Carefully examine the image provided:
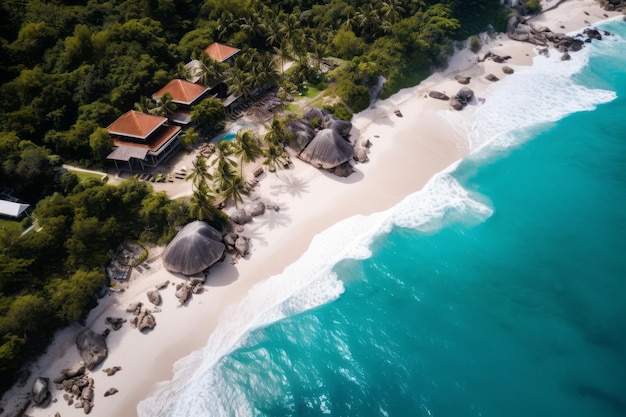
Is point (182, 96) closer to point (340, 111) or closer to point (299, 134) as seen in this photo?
point (299, 134)

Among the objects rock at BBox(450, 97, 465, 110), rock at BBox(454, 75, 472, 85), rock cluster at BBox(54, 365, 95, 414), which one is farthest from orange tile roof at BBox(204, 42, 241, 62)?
rock cluster at BBox(54, 365, 95, 414)

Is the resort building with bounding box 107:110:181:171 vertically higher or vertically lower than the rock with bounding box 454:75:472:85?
higher

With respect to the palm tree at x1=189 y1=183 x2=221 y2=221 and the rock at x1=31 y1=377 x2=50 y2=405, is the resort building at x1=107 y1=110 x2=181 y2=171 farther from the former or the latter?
the rock at x1=31 y1=377 x2=50 y2=405

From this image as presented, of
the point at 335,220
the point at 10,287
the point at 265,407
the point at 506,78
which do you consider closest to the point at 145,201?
→ the point at 10,287

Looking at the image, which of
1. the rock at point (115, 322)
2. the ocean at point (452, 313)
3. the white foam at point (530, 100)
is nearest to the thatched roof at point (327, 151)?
the ocean at point (452, 313)

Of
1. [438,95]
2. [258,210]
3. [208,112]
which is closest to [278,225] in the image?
[258,210]

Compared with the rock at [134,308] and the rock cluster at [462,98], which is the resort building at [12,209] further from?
the rock cluster at [462,98]
